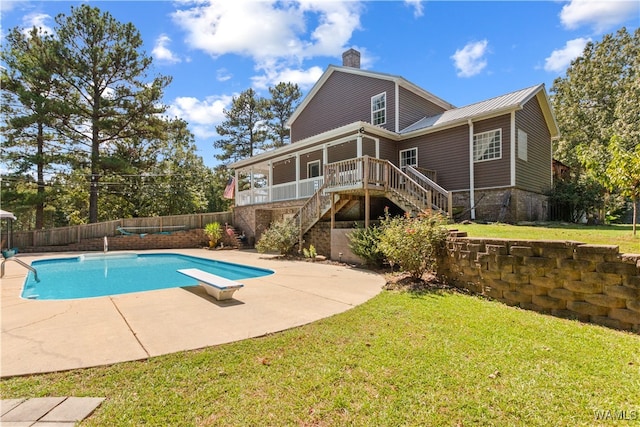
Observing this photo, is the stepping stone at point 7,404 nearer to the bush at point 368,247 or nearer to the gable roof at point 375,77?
the bush at point 368,247

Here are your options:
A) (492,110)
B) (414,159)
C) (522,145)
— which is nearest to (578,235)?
(492,110)

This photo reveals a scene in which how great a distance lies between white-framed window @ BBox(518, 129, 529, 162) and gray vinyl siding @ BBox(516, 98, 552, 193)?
165 mm

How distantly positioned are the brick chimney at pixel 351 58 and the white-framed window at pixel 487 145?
31.2 feet

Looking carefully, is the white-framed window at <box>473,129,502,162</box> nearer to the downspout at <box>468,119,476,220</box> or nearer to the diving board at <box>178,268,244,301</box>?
the downspout at <box>468,119,476,220</box>

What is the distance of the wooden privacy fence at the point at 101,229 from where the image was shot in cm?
1694

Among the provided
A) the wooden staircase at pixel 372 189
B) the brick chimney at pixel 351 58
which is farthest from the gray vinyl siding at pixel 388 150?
the brick chimney at pixel 351 58

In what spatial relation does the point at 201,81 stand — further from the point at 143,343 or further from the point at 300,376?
the point at 300,376

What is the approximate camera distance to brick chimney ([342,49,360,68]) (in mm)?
18578

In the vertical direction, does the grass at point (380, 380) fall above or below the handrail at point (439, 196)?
below

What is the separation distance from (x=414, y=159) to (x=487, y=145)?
10.1 feet

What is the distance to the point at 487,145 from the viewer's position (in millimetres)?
Answer: 12242

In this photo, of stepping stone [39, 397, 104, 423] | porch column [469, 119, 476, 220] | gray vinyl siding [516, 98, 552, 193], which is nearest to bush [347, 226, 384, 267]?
porch column [469, 119, 476, 220]

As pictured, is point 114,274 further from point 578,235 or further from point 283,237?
point 578,235

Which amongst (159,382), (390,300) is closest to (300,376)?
(159,382)
